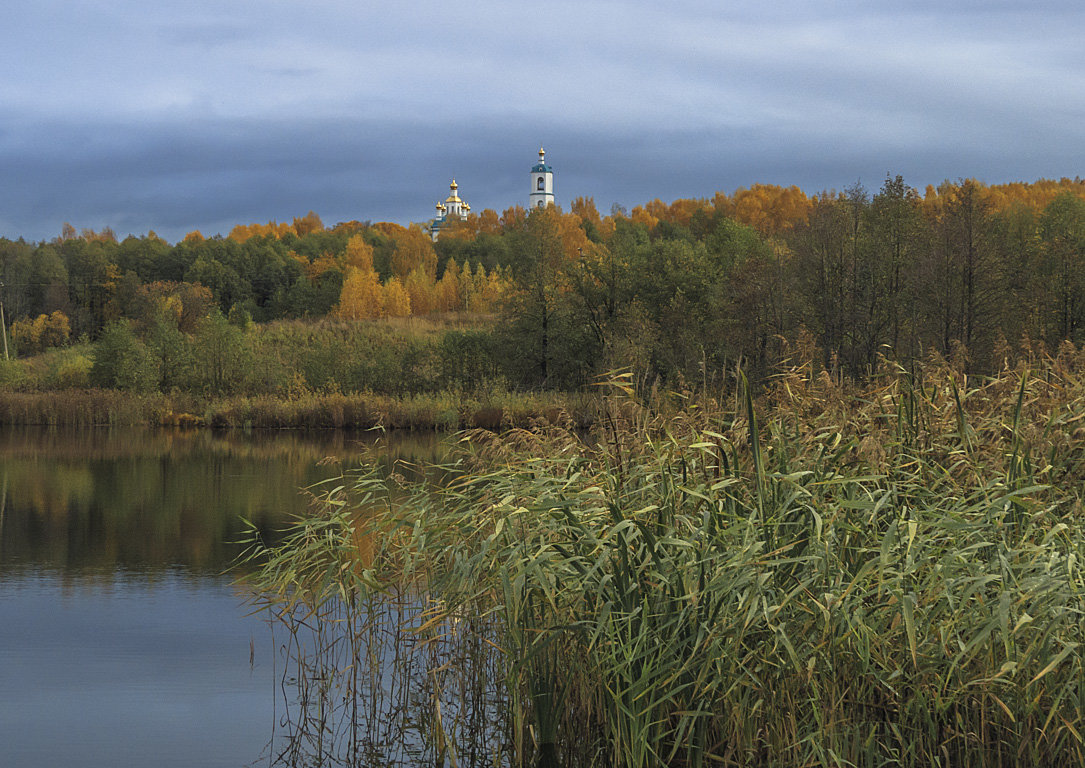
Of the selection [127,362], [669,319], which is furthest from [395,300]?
[669,319]

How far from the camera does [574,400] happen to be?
105 ft

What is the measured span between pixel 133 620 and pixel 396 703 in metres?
3.81

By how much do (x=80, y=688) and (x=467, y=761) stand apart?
3.29 metres

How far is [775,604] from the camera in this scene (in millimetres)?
4883

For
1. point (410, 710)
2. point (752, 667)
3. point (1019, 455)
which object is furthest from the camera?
point (410, 710)

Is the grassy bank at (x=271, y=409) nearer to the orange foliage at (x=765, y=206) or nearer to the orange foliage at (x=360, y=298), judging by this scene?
the orange foliage at (x=360, y=298)

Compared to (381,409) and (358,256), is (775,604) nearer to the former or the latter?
(381,409)

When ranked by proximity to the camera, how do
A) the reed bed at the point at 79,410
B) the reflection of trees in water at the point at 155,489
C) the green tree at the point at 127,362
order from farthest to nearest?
the green tree at the point at 127,362 → the reed bed at the point at 79,410 → the reflection of trees in water at the point at 155,489

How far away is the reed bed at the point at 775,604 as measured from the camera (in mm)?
4777

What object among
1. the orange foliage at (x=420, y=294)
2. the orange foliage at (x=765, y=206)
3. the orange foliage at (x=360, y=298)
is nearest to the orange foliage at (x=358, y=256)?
the orange foliage at (x=420, y=294)

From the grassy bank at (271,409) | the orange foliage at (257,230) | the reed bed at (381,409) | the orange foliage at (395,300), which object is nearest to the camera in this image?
the reed bed at (381,409)

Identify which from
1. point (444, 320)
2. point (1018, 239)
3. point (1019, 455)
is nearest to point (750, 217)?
point (444, 320)

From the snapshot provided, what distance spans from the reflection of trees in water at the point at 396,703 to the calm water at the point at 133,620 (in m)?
0.23

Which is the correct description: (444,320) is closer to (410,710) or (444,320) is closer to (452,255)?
(452,255)
